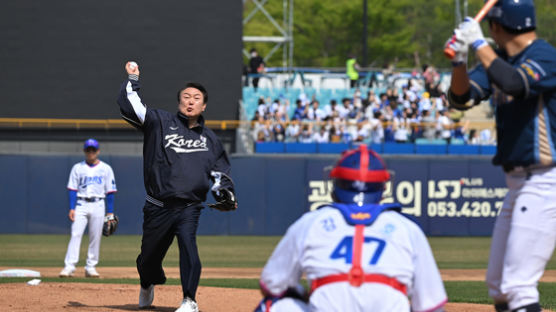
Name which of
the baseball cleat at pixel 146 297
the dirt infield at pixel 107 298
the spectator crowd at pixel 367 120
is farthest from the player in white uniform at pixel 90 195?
the spectator crowd at pixel 367 120

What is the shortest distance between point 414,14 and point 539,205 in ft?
165

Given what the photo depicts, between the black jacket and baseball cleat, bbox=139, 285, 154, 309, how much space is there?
875 millimetres

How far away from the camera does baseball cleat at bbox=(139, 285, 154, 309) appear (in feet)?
25.4

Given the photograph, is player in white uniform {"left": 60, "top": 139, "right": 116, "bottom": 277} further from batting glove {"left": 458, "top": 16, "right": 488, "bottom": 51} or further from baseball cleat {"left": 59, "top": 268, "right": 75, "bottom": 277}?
batting glove {"left": 458, "top": 16, "right": 488, "bottom": 51}

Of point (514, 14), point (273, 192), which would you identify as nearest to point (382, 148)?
point (273, 192)

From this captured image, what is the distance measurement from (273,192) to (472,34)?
657 inches

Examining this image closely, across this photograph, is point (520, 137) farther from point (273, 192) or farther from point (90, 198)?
point (273, 192)

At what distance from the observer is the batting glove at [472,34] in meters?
4.67

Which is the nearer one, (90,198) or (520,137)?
(520,137)

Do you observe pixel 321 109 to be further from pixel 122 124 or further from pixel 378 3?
pixel 378 3

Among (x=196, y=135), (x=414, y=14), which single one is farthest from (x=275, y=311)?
(x=414, y=14)

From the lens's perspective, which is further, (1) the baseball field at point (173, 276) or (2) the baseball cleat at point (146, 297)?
(1) the baseball field at point (173, 276)

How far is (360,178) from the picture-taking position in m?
3.89

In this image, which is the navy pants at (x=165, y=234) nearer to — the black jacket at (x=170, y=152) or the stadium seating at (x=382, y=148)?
the black jacket at (x=170, y=152)
